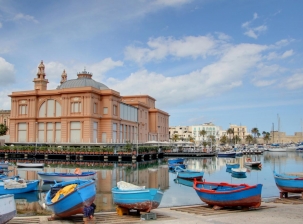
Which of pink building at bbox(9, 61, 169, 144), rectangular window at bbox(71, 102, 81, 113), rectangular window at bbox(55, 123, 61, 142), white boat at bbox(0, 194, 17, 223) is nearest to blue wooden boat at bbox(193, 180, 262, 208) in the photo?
white boat at bbox(0, 194, 17, 223)

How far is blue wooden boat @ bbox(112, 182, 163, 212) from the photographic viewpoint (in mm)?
17375

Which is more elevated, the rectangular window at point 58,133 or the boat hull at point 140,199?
the rectangular window at point 58,133

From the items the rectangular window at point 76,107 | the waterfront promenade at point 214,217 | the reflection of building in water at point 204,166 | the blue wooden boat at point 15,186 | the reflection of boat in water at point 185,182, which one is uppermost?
the rectangular window at point 76,107

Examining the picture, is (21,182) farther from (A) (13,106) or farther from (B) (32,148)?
(A) (13,106)

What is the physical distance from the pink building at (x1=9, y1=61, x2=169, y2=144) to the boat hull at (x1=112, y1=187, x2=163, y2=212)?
5966cm

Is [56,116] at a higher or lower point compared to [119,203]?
higher

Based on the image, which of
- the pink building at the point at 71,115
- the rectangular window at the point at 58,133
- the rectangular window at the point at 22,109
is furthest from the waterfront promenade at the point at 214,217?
the rectangular window at the point at 22,109

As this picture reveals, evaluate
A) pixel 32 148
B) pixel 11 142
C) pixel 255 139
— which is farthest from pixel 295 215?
pixel 255 139

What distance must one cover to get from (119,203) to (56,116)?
6610 cm

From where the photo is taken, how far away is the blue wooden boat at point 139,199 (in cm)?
1738

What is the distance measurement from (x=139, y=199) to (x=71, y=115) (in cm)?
6342

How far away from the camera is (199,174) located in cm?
3962

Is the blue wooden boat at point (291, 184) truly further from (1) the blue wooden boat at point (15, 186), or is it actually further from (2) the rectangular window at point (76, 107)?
(2) the rectangular window at point (76, 107)

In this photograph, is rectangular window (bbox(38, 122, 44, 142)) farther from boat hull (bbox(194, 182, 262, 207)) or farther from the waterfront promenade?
boat hull (bbox(194, 182, 262, 207))
